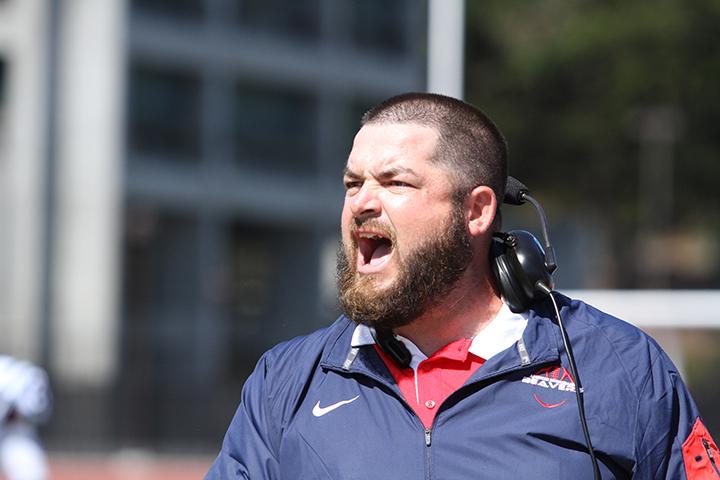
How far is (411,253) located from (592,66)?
32028 millimetres

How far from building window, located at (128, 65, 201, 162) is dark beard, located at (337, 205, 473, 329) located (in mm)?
27621

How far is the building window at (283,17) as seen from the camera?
32188 millimetres

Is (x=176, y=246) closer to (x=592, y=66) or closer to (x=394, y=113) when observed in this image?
(x=592, y=66)

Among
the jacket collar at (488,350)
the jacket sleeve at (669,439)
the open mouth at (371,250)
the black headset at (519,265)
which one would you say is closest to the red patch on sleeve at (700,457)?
the jacket sleeve at (669,439)

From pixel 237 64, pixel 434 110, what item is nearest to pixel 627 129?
pixel 237 64

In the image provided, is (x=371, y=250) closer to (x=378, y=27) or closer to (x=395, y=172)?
(x=395, y=172)

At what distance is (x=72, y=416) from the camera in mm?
17219

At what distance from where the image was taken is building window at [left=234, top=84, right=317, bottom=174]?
32.9 meters

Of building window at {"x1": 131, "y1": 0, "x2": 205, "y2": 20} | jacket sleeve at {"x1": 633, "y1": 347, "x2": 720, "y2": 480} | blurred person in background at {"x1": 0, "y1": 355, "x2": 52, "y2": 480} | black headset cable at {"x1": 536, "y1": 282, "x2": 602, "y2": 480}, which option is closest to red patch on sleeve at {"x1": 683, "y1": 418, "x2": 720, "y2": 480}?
jacket sleeve at {"x1": 633, "y1": 347, "x2": 720, "y2": 480}

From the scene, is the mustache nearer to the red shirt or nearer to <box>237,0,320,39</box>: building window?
the red shirt

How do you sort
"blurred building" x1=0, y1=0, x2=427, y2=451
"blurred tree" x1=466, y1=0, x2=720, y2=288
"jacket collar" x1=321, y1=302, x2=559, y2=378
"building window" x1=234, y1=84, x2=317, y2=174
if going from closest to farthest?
"jacket collar" x1=321, y1=302, x2=559, y2=378 < "blurred building" x1=0, y1=0, x2=427, y2=451 < "blurred tree" x1=466, y1=0, x2=720, y2=288 < "building window" x1=234, y1=84, x2=317, y2=174

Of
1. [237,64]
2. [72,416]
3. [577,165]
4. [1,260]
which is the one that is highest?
[237,64]

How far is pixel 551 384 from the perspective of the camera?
280 centimetres

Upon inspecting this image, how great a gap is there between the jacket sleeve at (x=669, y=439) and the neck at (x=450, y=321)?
16.8 inches
